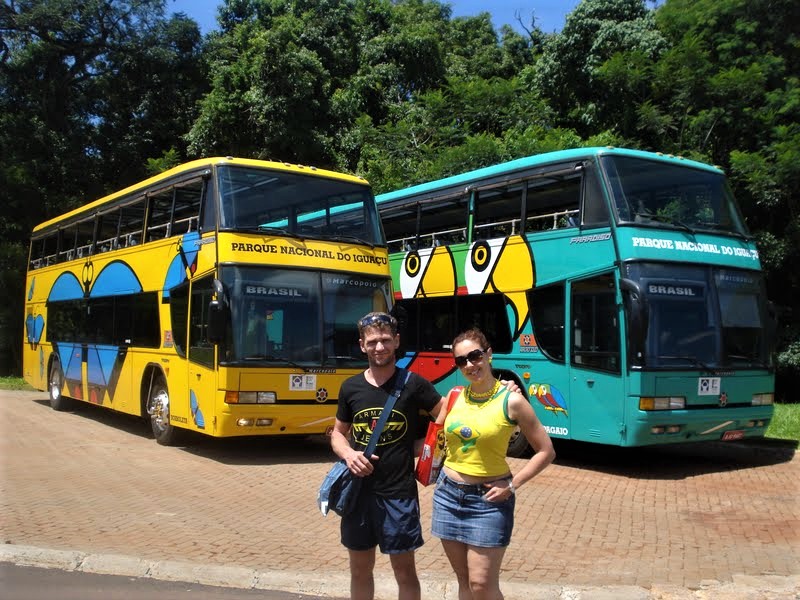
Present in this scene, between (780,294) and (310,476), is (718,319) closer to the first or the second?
(310,476)

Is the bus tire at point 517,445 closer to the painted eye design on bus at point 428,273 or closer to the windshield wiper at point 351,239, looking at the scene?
the painted eye design on bus at point 428,273

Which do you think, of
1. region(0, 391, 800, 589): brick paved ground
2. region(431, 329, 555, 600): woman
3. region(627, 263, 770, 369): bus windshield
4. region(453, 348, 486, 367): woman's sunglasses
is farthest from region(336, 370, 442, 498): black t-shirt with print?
region(627, 263, 770, 369): bus windshield

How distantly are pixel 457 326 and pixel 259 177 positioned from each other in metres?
3.95

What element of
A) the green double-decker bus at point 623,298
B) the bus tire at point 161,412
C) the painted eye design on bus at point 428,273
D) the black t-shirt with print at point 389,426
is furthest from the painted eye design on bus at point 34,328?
the black t-shirt with print at point 389,426

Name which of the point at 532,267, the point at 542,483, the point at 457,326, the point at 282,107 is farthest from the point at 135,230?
the point at 282,107

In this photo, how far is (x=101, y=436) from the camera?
1322 cm

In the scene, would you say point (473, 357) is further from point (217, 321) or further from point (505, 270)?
point (505, 270)

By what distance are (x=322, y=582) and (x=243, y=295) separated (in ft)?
17.5

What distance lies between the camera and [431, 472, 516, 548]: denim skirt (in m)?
3.88

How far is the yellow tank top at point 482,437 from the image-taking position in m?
4.00

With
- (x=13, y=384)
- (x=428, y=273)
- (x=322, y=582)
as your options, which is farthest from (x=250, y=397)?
(x=13, y=384)

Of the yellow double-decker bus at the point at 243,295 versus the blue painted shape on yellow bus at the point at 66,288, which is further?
the blue painted shape on yellow bus at the point at 66,288

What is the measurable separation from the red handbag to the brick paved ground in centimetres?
195

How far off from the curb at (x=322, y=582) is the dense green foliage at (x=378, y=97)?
14.0 m
